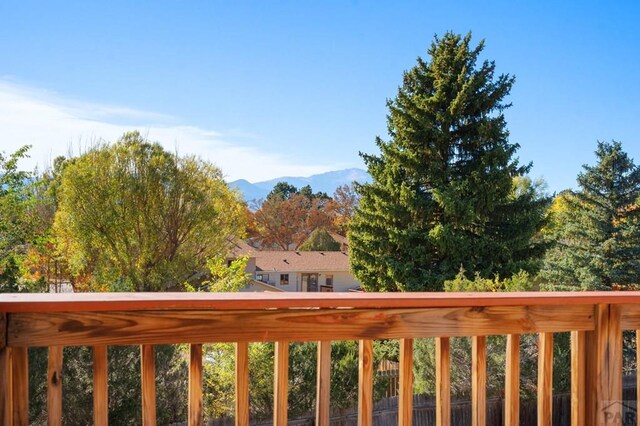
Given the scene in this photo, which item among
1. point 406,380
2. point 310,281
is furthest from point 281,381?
point 310,281

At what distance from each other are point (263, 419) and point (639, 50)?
83.2 feet

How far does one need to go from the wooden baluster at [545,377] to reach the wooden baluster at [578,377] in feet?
0.27

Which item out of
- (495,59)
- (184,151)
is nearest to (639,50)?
(495,59)

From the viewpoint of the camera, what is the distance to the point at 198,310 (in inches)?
41.9

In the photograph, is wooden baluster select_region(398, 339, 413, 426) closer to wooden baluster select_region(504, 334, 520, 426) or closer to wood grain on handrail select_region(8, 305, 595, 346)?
wood grain on handrail select_region(8, 305, 595, 346)

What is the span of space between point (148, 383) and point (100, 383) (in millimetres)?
95

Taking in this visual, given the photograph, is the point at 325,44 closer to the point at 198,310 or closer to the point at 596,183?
the point at 596,183

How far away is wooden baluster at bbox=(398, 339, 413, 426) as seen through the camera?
1.23 m

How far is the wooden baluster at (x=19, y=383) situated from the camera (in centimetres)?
99

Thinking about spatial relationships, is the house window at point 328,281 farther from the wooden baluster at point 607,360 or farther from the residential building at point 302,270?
the wooden baluster at point 607,360

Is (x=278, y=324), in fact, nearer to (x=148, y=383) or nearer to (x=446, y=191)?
(x=148, y=383)

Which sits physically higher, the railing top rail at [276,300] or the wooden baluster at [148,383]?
the railing top rail at [276,300]

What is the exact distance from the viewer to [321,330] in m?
1.15

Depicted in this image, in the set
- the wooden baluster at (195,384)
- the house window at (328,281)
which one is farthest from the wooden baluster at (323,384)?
the house window at (328,281)
